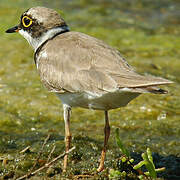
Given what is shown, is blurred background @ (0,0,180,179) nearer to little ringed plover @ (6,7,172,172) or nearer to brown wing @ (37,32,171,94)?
little ringed plover @ (6,7,172,172)

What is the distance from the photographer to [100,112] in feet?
18.4

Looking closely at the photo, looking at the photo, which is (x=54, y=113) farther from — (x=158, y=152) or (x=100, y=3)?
(x=100, y=3)

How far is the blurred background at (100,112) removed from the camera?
4.84 m

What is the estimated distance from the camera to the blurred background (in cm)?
484

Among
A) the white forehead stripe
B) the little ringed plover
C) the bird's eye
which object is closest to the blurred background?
the little ringed plover

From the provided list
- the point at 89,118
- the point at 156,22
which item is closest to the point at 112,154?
the point at 89,118

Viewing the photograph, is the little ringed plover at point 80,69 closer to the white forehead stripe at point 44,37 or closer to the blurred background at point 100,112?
the white forehead stripe at point 44,37

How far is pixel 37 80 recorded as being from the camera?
635 centimetres

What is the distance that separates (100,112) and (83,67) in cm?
190

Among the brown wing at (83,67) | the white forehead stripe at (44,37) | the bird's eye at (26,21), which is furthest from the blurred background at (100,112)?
the bird's eye at (26,21)

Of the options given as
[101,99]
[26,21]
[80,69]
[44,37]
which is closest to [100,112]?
[44,37]

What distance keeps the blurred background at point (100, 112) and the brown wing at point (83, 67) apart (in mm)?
978

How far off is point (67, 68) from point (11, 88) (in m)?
2.27

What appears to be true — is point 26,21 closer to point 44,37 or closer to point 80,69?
point 44,37
